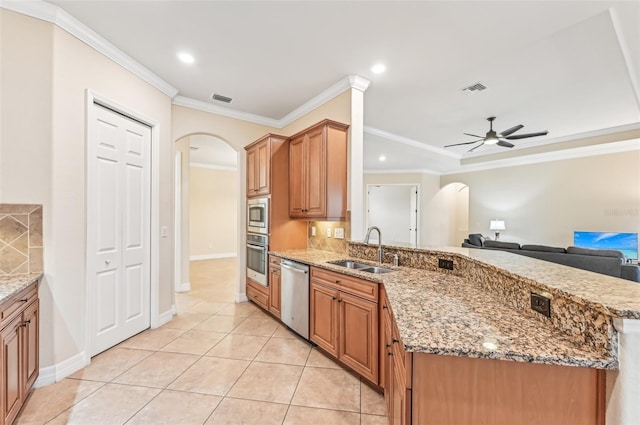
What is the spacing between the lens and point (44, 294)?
2131mm

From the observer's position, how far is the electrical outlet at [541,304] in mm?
1185

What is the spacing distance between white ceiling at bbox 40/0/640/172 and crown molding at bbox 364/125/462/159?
3.06 feet

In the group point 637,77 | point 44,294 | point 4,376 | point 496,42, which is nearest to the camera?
point 4,376

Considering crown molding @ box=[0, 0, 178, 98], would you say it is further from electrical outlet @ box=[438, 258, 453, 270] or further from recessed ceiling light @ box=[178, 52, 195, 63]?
electrical outlet @ box=[438, 258, 453, 270]

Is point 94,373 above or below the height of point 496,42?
below

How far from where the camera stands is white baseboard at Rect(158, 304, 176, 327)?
10.7 feet

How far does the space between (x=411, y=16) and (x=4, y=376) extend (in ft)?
11.8

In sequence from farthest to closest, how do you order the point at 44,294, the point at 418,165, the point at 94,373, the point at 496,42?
the point at 418,165, the point at 496,42, the point at 94,373, the point at 44,294

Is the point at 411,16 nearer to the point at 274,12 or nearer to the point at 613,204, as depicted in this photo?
the point at 274,12

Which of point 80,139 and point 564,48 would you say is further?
point 564,48

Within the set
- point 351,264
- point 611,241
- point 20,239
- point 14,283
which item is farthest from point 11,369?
point 611,241

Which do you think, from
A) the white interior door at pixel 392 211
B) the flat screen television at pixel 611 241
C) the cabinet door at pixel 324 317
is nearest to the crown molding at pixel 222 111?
the cabinet door at pixel 324 317

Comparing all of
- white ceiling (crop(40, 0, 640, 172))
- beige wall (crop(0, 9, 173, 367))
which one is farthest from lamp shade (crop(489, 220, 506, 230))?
beige wall (crop(0, 9, 173, 367))

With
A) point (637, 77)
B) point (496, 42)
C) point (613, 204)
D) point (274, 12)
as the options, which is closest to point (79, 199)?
point (274, 12)
